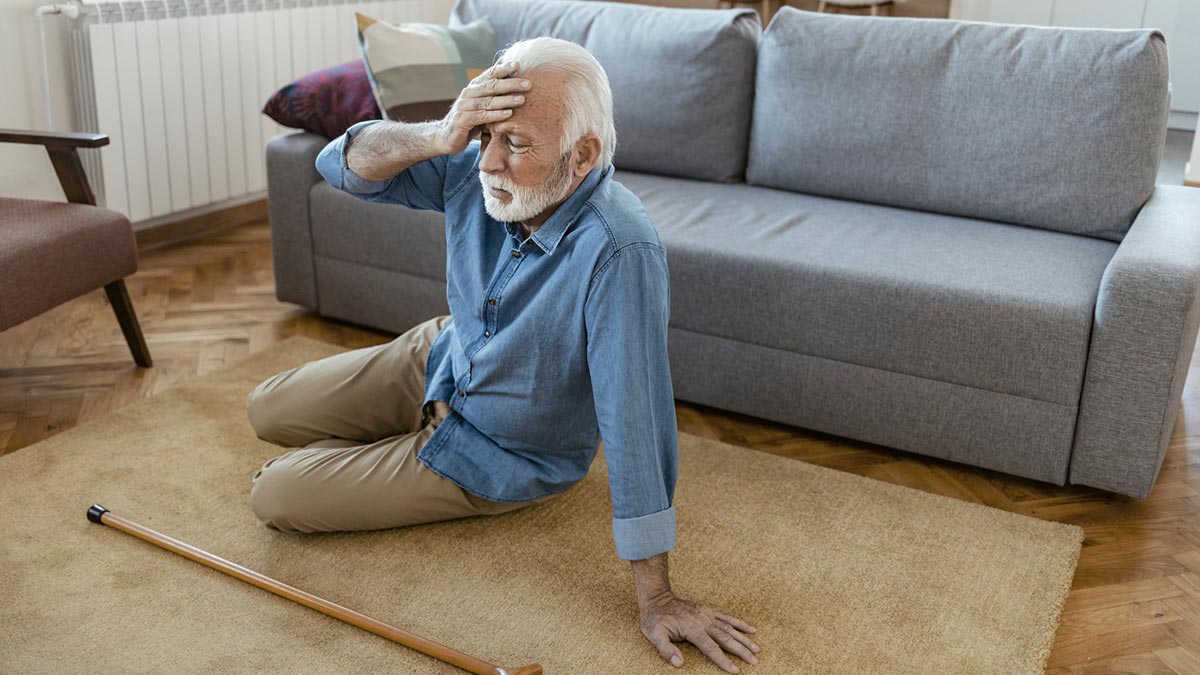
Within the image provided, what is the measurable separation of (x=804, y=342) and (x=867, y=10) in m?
3.18

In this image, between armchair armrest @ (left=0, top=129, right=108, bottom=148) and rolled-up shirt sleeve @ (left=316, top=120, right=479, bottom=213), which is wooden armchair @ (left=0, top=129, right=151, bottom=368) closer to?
armchair armrest @ (left=0, top=129, right=108, bottom=148)

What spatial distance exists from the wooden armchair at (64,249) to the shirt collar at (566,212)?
4.38 ft

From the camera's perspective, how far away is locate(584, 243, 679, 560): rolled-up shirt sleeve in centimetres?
168

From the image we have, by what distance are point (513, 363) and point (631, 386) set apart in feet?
0.91

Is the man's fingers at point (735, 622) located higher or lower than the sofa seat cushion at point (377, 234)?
lower

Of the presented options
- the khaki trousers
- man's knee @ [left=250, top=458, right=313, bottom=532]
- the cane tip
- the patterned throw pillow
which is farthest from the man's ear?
the patterned throw pillow

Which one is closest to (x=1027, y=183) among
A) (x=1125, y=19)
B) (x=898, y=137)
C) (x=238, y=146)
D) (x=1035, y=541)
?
(x=898, y=137)

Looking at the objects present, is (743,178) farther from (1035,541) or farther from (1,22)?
(1,22)

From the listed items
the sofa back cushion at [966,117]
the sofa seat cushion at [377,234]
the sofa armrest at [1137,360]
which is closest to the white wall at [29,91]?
the sofa seat cushion at [377,234]

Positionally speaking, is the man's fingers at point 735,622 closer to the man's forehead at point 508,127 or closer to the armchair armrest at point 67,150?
the man's forehead at point 508,127

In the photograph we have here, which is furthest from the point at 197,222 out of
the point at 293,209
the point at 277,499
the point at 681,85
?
the point at 277,499

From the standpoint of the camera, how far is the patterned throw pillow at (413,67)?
2953 millimetres

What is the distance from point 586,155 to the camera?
5.63 feet

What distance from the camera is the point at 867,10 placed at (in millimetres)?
5148
